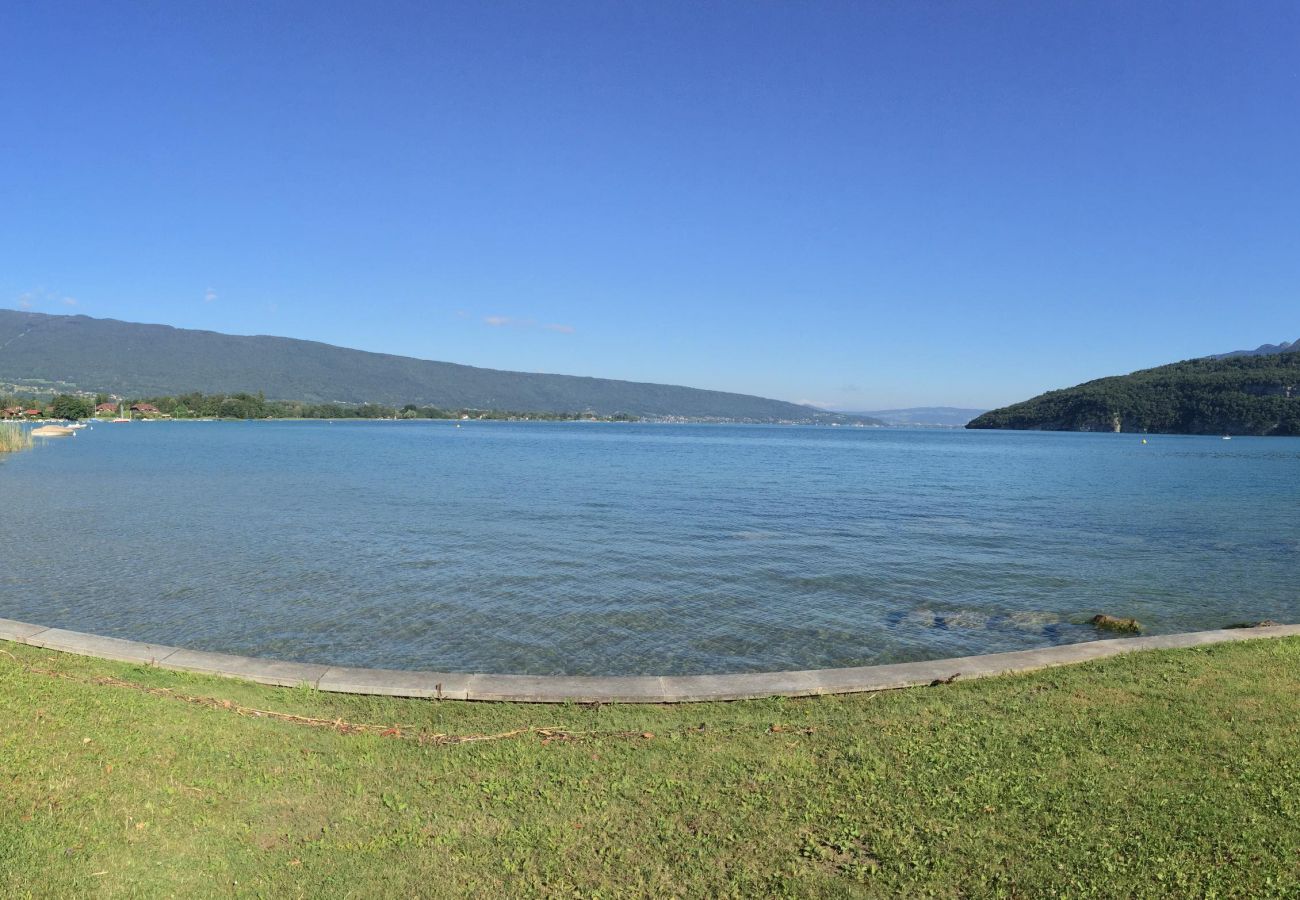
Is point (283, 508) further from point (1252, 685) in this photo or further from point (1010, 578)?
point (1252, 685)

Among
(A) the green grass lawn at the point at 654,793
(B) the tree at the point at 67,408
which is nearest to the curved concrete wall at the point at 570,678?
(A) the green grass lawn at the point at 654,793

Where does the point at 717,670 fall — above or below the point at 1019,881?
below

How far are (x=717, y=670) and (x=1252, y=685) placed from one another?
229 inches

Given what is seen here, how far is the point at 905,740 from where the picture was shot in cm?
661

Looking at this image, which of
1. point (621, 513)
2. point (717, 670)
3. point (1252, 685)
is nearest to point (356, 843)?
point (717, 670)

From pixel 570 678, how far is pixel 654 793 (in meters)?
3.25

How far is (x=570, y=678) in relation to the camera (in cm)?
880

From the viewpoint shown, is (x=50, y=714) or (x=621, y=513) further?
(x=621, y=513)

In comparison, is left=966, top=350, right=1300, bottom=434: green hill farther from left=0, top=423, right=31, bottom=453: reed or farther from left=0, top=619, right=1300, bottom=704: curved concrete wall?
left=0, top=423, right=31, bottom=453: reed

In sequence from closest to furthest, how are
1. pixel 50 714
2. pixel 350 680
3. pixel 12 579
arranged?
pixel 50 714 < pixel 350 680 < pixel 12 579

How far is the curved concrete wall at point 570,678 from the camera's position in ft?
26.6

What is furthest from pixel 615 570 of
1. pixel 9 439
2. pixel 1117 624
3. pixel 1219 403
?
pixel 1219 403

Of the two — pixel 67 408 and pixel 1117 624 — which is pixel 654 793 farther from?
pixel 67 408

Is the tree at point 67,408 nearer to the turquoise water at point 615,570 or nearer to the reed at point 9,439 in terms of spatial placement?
the reed at point 9,439
